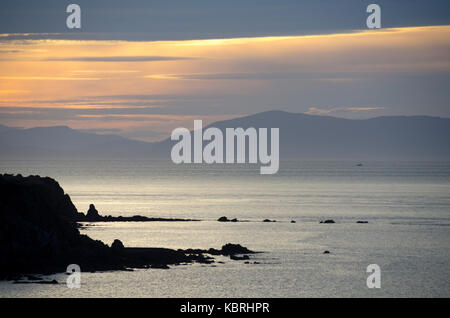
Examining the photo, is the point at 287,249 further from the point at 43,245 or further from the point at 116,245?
the point at 43,245

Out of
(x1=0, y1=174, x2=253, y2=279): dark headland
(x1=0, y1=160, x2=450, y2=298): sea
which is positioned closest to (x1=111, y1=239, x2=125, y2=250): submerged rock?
(x1=0, y1=174, x2=253, y2=279): dark headland

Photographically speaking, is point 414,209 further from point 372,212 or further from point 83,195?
point 83,195

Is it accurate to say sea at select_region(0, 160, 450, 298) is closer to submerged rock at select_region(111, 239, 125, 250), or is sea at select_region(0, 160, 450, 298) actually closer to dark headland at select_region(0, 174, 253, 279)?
dark headland at select_region(0, 174, 253, 279)

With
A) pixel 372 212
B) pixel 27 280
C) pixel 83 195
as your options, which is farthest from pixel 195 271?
pixel 83 195

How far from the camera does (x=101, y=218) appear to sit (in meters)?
106

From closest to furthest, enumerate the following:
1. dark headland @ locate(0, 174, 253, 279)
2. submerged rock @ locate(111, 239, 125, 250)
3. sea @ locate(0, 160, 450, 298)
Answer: sea @ locate(0, 160, 450, 298)
dark headland @ locate(0, 174, 253, 279)
submerged rock @ locate(111, 239, 125, 250)

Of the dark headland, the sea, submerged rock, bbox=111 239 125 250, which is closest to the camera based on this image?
the sea

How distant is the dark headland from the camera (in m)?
57.3

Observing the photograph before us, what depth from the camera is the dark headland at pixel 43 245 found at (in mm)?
57281

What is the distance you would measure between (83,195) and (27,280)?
4926 inches

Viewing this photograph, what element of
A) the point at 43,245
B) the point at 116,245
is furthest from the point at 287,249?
the point at 43,245

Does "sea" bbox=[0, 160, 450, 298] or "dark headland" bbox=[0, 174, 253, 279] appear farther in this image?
"dark headland" bbox=[0, 174, 253, 279]
